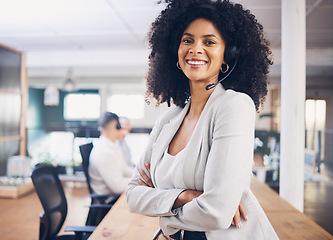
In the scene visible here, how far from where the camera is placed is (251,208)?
90 centimetres

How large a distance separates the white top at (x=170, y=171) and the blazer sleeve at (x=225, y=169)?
0.29ft

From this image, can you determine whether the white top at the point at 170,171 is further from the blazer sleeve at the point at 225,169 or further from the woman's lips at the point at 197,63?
the woman's lips at the point at 197,63

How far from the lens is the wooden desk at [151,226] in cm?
145

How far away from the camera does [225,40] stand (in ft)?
3.24

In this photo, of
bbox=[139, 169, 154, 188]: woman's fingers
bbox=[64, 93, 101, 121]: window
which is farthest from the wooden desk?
bbox=[64, 93, 101, 121]: window

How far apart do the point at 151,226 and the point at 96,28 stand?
3.97 m

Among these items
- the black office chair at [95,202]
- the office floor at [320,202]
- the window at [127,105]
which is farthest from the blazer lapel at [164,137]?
the window at [127,105]

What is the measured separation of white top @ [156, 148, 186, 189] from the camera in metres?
0.89

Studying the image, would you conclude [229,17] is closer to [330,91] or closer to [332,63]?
[332,63]

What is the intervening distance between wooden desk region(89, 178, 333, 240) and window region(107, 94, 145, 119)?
500 inches

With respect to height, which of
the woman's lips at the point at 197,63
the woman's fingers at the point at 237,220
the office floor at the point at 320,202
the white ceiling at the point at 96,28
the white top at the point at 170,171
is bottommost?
the office floor at the point at 320,202

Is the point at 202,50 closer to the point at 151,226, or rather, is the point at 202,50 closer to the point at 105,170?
the point at 151,226

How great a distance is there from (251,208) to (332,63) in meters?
6.22

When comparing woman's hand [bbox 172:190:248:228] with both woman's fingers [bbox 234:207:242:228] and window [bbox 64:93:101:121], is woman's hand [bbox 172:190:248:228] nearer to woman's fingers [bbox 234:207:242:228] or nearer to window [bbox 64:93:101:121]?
woman's fingers [bbox 234:207:242:228]
